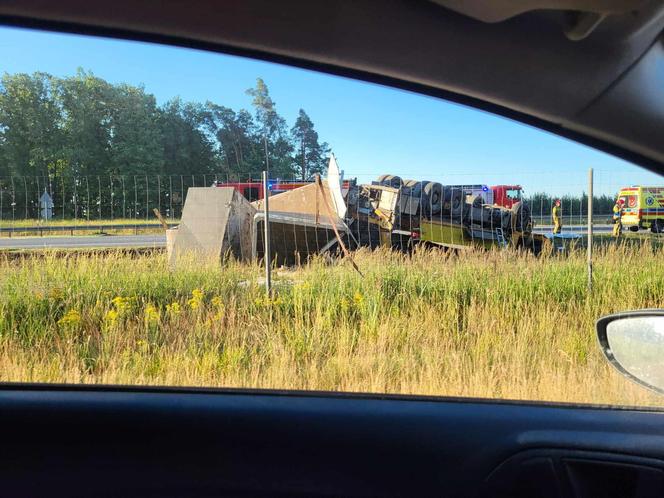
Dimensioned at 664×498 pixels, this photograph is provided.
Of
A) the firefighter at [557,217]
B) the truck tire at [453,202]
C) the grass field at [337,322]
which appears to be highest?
the truck tire at [453,202]

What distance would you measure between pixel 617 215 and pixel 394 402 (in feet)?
24.6

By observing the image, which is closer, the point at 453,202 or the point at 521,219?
the point at 453,202

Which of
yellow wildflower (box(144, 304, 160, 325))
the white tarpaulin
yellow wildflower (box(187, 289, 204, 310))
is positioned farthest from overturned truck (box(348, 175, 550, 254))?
yellow wildflower (box(144, 304, 160, 325))

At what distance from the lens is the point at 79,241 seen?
7.12 meters

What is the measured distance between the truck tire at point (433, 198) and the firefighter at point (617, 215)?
8.50ft

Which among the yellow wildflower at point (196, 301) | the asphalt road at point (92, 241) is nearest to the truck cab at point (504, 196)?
the asphalt road at point (92, 241)

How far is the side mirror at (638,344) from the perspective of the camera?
68.6 inches

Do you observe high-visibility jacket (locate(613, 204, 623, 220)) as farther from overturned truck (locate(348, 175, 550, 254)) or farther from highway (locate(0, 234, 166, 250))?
highway (locate(0, 234, 166, 250))

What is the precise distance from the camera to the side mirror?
1.74 meters

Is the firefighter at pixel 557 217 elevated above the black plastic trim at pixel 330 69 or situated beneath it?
situated beneath

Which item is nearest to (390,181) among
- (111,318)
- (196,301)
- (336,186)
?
(336,186)

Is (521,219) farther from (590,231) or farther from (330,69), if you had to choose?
(330,69)

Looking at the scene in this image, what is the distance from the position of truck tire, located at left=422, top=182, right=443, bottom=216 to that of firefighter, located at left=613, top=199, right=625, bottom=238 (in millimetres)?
2591

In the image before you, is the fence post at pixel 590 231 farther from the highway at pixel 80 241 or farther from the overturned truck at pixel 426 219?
the highway at pixel 80 241
